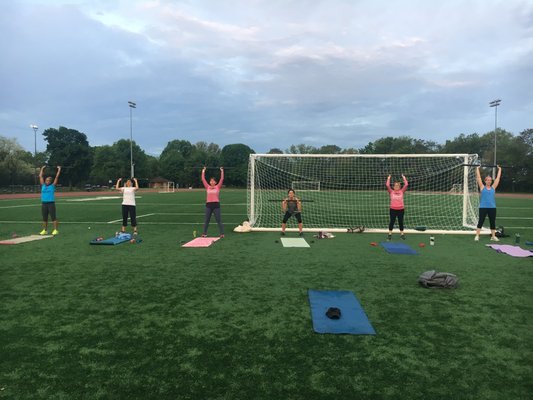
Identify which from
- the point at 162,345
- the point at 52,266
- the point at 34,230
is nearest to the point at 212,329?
the point at 162,345

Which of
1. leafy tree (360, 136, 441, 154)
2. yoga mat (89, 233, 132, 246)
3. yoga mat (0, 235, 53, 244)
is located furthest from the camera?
leafy tree (360, 136, 441, 154)

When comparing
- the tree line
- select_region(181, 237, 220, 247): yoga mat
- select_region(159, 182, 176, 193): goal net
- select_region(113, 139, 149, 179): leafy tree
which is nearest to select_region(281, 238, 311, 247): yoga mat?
select_region(181, 237, 220, 247): yoga mat

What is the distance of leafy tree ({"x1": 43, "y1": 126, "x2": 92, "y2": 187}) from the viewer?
215 feet

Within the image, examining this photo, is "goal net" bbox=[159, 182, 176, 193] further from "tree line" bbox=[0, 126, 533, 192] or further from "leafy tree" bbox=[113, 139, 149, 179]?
"leafy tree" bbox=[113, 139, 149, 179]

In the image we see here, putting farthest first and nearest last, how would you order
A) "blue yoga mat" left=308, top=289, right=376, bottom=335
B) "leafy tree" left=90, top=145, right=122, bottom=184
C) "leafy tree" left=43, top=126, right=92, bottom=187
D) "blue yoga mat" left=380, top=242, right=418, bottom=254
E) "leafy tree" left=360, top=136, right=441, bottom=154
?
"leafy tree" left=360, top=136, right=441, bottom=154
"leafy tree" left=90, top=145, right=122, bottom=184
"leafy tree" left=43, top=126, right=92, bottom=187
"blue yoga mat" left=380, top=242, right=418, bottom=254
"blue yoga mat" left=308, top=289, right=376, bottom=335

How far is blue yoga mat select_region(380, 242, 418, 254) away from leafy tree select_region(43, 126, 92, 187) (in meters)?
66.1

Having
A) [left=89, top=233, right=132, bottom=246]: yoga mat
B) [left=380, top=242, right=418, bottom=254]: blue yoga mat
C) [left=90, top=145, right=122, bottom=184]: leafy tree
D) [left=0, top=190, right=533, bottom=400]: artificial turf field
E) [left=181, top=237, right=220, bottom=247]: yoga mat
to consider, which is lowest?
[left=0, top=190, right=533, bottom=400]: artificial turf field

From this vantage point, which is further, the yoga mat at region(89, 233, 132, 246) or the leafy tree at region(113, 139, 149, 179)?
the leafy tree at region(113, 139, 149, 179)

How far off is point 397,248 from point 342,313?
16.5 feet

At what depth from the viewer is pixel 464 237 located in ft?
37.7

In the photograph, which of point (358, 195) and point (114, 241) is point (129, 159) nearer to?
point (358, 195)

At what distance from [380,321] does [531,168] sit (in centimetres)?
6256

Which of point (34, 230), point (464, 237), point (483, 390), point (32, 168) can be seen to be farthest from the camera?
point (32, 168)

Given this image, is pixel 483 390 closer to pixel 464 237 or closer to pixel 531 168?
pixel 464 237
